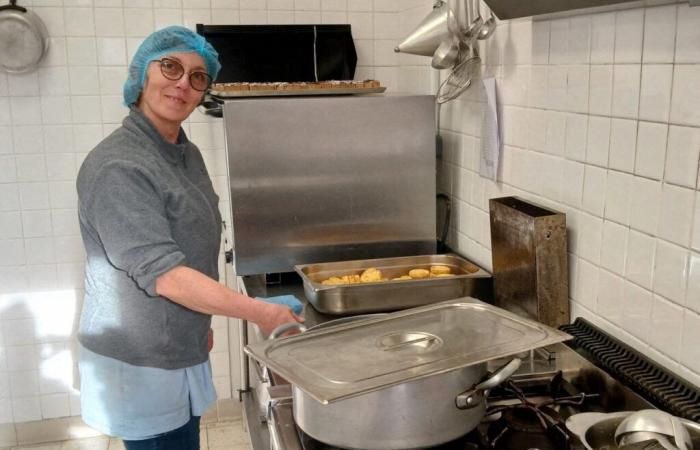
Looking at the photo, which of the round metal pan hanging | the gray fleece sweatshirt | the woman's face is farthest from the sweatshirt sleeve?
the round metal pan hanging

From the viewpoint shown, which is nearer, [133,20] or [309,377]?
[309,377]

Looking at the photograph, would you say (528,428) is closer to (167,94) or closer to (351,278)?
(351,278)

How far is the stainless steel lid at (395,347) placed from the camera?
38.0 inches

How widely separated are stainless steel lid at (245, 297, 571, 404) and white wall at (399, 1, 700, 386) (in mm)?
239

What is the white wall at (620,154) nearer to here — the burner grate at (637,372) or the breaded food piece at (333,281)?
the burner grate at (637,372)

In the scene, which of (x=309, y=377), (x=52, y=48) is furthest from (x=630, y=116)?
(x=52, y=48)

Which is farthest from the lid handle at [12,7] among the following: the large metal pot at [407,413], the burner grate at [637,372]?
the burner grate at [637,372]

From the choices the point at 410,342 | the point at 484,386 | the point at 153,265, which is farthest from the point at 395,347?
the point at 153,265

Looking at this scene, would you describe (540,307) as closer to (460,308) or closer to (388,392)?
(460,308)

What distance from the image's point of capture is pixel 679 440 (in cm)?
91

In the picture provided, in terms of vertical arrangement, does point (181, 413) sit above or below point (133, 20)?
below

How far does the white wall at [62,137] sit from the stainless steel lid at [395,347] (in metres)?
1.68

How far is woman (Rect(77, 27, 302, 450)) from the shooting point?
4.60 ft

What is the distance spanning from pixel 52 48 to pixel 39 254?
2.60ft
